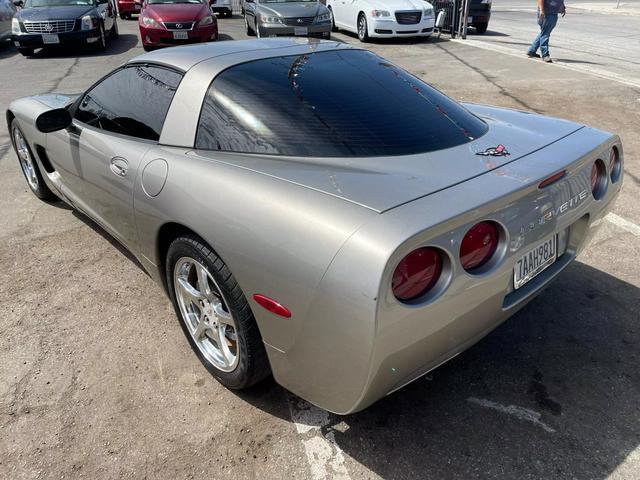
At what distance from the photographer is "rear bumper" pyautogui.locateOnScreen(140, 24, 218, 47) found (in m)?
12.0

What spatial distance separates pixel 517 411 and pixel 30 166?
4234 mm

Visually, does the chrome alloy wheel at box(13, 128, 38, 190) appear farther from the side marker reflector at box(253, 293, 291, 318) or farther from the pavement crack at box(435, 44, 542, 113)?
the pavement crack at box(435, 44, 542, 113)

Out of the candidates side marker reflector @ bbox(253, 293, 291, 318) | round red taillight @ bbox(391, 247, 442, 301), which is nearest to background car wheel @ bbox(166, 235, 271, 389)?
side marker reflector @ bbox(253, 293, 291, 318)

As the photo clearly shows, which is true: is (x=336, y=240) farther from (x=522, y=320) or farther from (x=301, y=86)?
(x=522, y=320)

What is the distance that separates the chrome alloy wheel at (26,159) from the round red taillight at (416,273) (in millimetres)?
3740

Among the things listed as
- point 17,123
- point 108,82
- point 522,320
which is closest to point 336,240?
point 522,320

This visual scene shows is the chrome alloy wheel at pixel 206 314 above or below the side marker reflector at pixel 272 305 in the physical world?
below

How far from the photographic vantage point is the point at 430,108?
2684 millimetres

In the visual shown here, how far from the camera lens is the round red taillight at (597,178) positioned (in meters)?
2.53

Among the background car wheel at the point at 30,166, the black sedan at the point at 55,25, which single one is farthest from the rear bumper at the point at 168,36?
the background car wheel at the point at 30,166

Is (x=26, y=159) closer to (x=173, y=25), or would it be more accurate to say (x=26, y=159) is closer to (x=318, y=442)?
(x=318, y=442)

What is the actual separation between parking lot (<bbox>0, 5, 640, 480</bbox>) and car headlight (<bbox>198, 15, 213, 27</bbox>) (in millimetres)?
9781

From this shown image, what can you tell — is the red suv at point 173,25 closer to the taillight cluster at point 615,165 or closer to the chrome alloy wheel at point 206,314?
the chrome alloy wheel at point 206,314

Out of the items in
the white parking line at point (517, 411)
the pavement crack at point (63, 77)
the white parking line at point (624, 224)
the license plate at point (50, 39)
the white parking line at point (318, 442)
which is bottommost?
the white parking line at point (318, 442)
